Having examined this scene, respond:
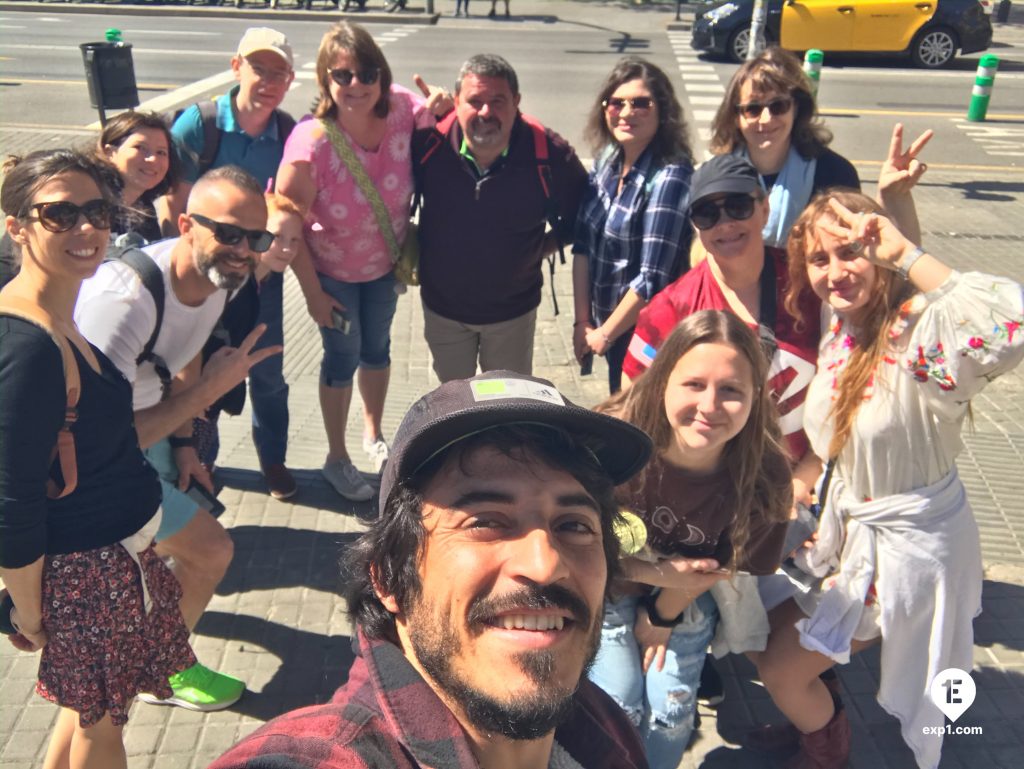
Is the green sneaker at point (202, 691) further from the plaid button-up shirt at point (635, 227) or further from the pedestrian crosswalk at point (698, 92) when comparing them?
the pedestrian crosswalk at point (698, 92)

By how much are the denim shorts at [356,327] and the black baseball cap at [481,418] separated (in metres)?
3.00

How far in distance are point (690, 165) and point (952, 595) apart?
212cm

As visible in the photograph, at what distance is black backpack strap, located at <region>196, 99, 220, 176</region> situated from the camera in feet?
14.8

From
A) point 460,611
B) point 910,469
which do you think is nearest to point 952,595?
point 910,469

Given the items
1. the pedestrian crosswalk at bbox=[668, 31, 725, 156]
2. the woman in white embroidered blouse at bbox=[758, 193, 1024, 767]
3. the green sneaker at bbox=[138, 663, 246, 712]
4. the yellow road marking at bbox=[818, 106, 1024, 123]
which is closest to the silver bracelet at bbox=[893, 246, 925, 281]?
the woman in white embroidered blouse at bbox=[758, 193, 1024, 767]

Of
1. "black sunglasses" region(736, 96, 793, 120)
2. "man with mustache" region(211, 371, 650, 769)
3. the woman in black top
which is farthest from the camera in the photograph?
"black sunglasses" region(736, 96, 793, 120)

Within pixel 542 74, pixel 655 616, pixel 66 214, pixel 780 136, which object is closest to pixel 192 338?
pixel 66 214

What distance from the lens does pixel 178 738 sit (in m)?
3.45

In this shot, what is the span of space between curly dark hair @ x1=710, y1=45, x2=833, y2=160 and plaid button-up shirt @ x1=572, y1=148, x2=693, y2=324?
248 millimetres

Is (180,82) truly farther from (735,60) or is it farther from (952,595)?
(952,595)

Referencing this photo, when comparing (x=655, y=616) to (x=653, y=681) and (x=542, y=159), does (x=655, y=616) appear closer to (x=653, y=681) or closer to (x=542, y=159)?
(x=653, y=681)

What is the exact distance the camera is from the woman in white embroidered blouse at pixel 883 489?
297cm

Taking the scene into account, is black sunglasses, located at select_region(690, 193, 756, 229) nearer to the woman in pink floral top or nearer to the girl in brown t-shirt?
the girl in brown t-shirt

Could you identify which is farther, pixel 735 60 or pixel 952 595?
pixel 735 60
